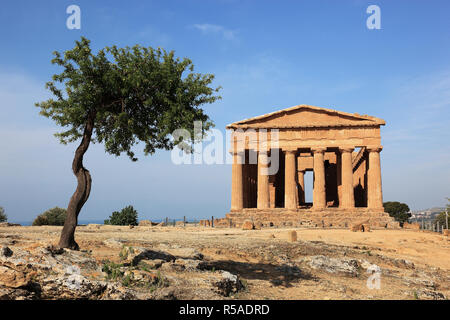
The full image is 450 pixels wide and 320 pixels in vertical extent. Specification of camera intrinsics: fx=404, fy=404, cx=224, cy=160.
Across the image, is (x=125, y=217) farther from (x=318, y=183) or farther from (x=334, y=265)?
(x=334, y=265)

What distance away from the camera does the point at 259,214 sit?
160 feet

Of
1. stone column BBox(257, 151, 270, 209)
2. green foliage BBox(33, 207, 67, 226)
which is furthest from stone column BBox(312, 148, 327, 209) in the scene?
green foliage BBox(33, 207, 67, 226)

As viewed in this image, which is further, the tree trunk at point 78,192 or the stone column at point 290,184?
the stone column at point 290,184

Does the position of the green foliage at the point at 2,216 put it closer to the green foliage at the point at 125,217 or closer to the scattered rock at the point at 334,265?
the green foliage at the point at 125,217

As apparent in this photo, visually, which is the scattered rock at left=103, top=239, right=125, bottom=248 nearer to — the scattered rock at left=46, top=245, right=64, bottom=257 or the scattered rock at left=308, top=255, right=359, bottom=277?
the scattered rock at left=46, top=245, right=64, bottom=257

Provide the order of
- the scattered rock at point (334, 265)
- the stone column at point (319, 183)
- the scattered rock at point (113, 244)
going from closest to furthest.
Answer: the scattered rock at point (113, 244) → the scattered rock at point (334, 265) → the stone column at point (319, 183)

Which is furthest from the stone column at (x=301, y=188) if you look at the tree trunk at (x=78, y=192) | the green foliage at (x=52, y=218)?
the tree trunk at (x=78, y=192)

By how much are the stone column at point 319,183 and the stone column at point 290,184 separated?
2.60 meters

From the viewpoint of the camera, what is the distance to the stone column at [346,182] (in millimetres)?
49875

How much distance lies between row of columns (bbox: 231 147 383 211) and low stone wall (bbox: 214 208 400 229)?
5.00ft
